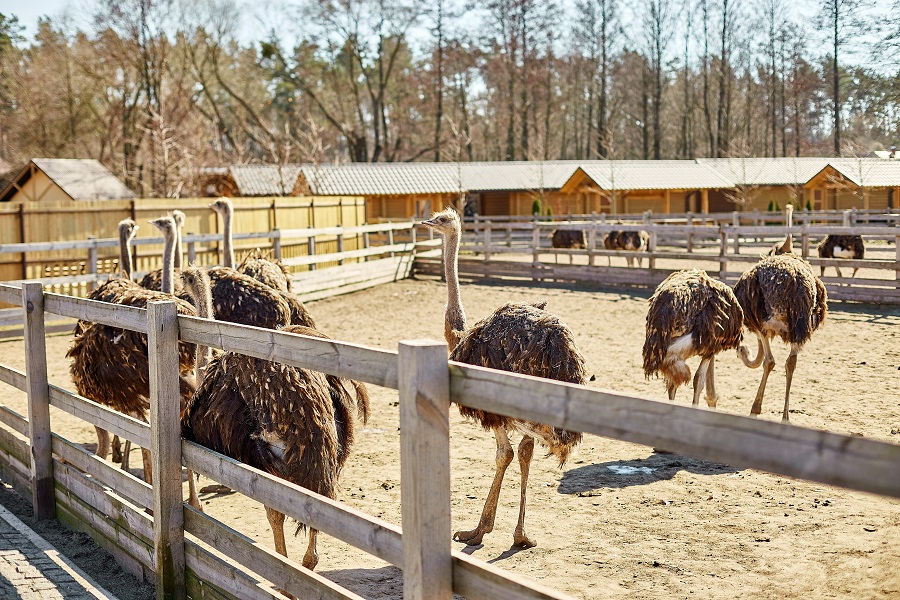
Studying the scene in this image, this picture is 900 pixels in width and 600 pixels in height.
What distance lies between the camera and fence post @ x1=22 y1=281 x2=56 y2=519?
16.4 feet

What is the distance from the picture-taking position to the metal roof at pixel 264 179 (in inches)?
1287

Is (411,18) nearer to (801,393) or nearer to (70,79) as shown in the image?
(70,79)

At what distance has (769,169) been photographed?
133ft

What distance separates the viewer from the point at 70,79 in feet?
112

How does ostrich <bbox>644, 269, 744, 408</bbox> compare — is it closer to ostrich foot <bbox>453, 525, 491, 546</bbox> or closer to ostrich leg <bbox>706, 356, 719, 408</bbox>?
ostrich leg <bbox>706, 356, 719, 408</bbox>

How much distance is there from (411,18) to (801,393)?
38.6 m

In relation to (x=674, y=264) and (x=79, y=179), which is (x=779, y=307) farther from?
(x=79, y=179)

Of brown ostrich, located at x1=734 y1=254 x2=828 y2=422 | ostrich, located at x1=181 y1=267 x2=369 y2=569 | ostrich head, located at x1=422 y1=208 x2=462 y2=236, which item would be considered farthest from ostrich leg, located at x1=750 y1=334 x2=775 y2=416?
ostrich, located at x1=181 y1=267 x2=369 y2=569

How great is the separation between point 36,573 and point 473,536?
A: 2.11 meters

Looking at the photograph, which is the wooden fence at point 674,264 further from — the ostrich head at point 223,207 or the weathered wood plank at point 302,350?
the weathered wood plank at point 302,350

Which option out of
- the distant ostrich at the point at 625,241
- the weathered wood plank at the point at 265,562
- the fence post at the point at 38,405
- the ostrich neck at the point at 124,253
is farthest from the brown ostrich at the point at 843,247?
the weathered wood plank at the point at 265,562

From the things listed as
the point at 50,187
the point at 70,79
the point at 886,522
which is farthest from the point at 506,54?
the point at 886,522

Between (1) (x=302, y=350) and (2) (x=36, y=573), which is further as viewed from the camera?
(2) (x=36, y=573)

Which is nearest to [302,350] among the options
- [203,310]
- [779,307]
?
[203,310]
